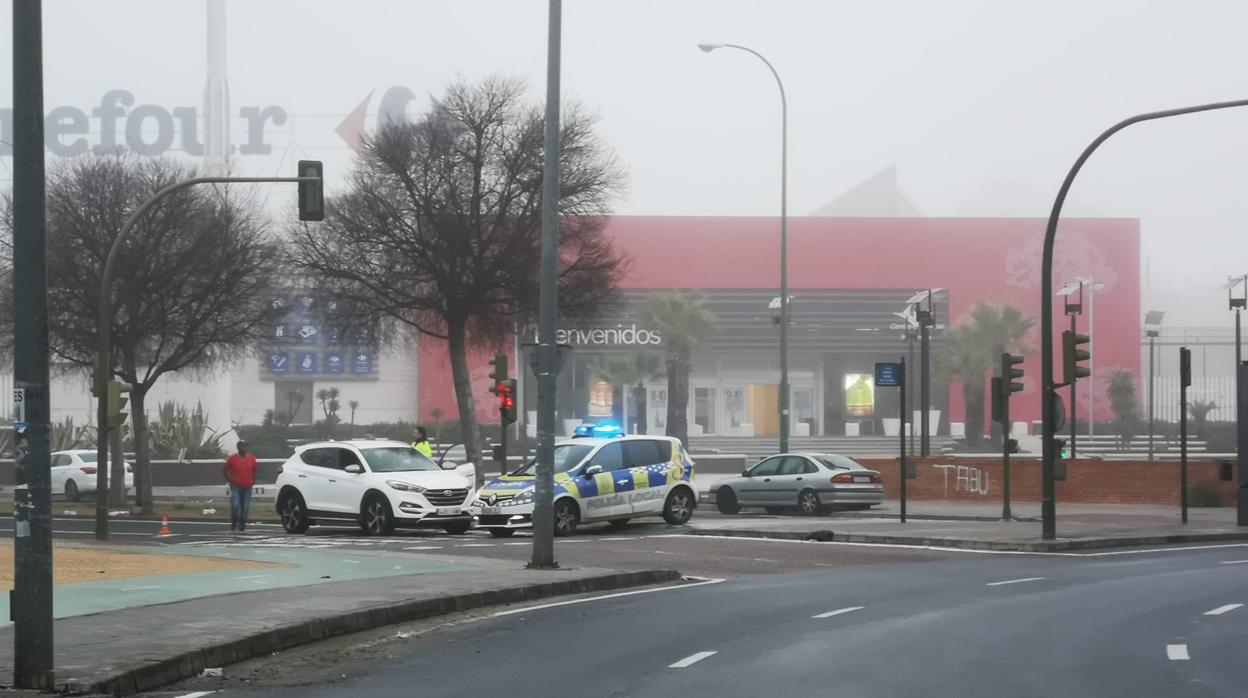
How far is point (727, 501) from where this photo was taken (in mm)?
36875

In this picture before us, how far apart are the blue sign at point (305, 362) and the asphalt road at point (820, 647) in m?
61.7

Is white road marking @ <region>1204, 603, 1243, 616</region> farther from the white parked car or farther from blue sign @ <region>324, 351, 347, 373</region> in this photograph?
blue sign @ <region>324, 351, 347, 373</region>

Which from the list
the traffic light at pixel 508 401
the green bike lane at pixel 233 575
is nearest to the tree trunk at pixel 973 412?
the traffic light at pixel 508 401

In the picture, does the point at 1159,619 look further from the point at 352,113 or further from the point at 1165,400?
the point at 352,113

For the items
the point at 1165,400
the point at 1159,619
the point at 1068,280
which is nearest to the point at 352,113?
the point at 1068,280

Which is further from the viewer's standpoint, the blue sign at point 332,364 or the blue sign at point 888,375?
the blue sign at point 332,364

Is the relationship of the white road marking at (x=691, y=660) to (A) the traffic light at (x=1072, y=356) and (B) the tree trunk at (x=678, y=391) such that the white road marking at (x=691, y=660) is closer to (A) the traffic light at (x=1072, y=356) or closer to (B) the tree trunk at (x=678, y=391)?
(A) the traffic light at (x=1072, y=356)

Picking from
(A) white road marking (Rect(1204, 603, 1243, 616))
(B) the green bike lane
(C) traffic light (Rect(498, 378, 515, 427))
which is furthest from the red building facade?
(A) white road marking (Rect(1204, 603, 1243, 616))

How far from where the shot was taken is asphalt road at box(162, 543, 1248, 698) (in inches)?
433

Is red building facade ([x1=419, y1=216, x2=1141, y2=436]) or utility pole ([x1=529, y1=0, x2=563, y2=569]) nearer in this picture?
utility pole ([x1=529, y1=0, x2=563, y2=569])

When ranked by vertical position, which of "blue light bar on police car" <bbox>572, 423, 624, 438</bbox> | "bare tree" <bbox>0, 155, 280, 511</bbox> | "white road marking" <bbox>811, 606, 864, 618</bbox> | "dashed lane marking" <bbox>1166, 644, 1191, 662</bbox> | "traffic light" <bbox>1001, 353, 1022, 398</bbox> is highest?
"bare tree" <bbox>0, 155, 280, 511</bbox>

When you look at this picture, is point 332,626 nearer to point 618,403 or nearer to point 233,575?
point 233,575

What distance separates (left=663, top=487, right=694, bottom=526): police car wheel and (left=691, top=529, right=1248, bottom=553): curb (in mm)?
1393

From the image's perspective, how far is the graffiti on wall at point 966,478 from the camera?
135ft
